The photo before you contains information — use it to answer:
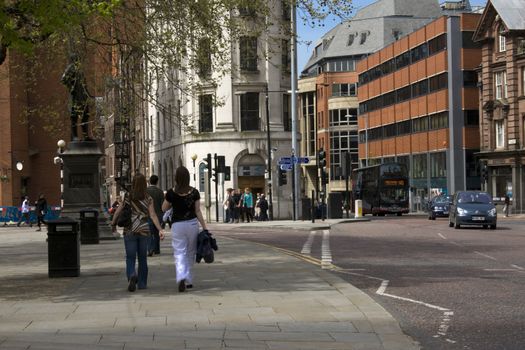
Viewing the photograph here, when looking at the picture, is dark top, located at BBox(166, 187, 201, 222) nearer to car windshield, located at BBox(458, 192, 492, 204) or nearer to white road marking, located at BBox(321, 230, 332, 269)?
white road marking, located at BBox(321, 230, 332, 269)

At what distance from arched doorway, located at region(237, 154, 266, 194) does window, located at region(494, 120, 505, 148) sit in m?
20.0

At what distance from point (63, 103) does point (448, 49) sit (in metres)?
52.4

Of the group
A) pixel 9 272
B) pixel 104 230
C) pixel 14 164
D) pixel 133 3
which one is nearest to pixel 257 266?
pixel 9 272

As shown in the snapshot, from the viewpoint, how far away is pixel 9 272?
15.1 m

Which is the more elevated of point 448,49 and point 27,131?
point 448,49

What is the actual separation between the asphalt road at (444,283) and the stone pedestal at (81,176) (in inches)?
228

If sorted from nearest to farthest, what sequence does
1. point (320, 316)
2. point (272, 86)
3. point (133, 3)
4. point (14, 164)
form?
point (320, 316), point (133, 3), point (272, 86), point (14, 164)

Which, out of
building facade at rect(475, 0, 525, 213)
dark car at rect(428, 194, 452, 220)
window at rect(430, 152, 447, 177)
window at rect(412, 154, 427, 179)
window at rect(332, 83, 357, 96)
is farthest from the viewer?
window at rect(332, 83, 357, 96)

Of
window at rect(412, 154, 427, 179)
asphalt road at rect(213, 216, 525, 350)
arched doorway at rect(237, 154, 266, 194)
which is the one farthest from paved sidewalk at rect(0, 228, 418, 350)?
window at rect(412, 154, 427, 179)

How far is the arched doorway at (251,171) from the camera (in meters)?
53.3

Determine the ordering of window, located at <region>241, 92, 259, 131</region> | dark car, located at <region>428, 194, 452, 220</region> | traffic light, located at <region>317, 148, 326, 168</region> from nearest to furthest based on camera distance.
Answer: traffic light, located at <region>317, 148, 326, 168</region>
dark car, located at <region>428, 194, 452, 220</region>
window, located at <region>241, 92, 259, 131</region>

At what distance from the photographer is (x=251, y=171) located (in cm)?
5344

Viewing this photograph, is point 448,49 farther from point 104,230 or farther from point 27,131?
point 104,230

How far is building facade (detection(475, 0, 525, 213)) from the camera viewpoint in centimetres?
5966
